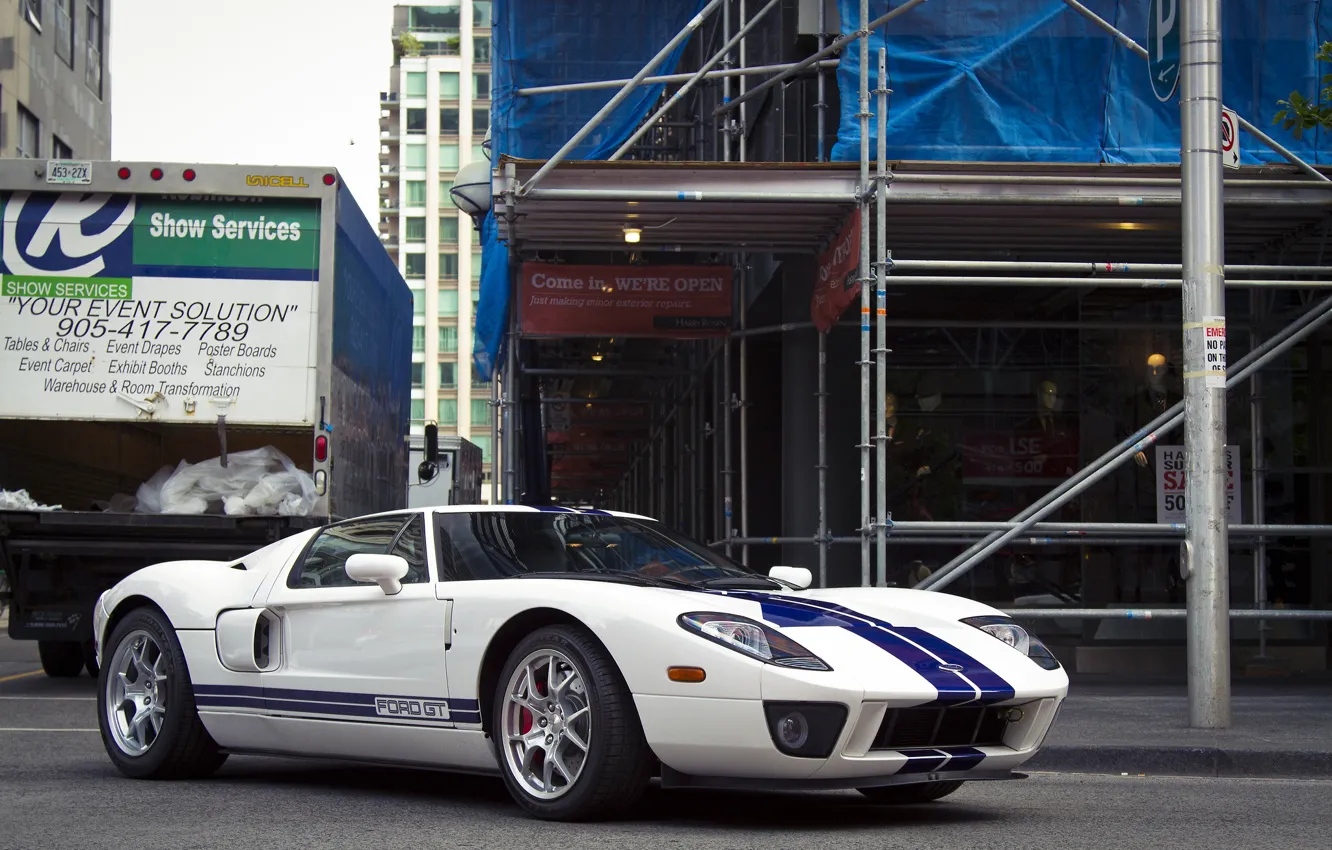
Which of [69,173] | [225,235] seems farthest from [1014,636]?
[69,173]

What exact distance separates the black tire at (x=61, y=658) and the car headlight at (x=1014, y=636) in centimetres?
913

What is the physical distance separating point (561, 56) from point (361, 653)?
916 centimetres

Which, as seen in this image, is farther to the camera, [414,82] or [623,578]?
[414,82]

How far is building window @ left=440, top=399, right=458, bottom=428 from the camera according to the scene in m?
89.1

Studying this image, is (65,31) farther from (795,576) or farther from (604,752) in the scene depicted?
(604,752)

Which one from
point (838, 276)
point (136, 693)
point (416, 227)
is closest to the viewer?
point (136, 693)

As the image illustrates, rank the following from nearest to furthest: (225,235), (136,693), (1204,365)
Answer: (136,693), (1204,365), (225,235)

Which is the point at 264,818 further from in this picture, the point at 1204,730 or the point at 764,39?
the point at 764,39

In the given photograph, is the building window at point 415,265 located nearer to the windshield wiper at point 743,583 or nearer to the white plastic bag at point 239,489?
the white plastic bag at point 239,489

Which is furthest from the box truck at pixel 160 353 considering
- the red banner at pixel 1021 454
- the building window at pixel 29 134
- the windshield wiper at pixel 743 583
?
the building window at pixel 29 134

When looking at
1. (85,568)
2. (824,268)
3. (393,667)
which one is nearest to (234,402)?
(85,568)

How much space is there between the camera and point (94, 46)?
131 feet

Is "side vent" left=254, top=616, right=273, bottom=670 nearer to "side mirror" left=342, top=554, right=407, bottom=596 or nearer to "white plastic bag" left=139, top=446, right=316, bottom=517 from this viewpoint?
"side mirror" left=342, top=554, right=407, bottom=596

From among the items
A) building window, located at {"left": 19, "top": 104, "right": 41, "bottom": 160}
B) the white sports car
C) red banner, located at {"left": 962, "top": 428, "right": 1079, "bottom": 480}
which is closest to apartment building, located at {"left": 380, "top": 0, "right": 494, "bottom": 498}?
building window, located at {"left": 19, "top": 104, "right": 41, "bottom": 160}
